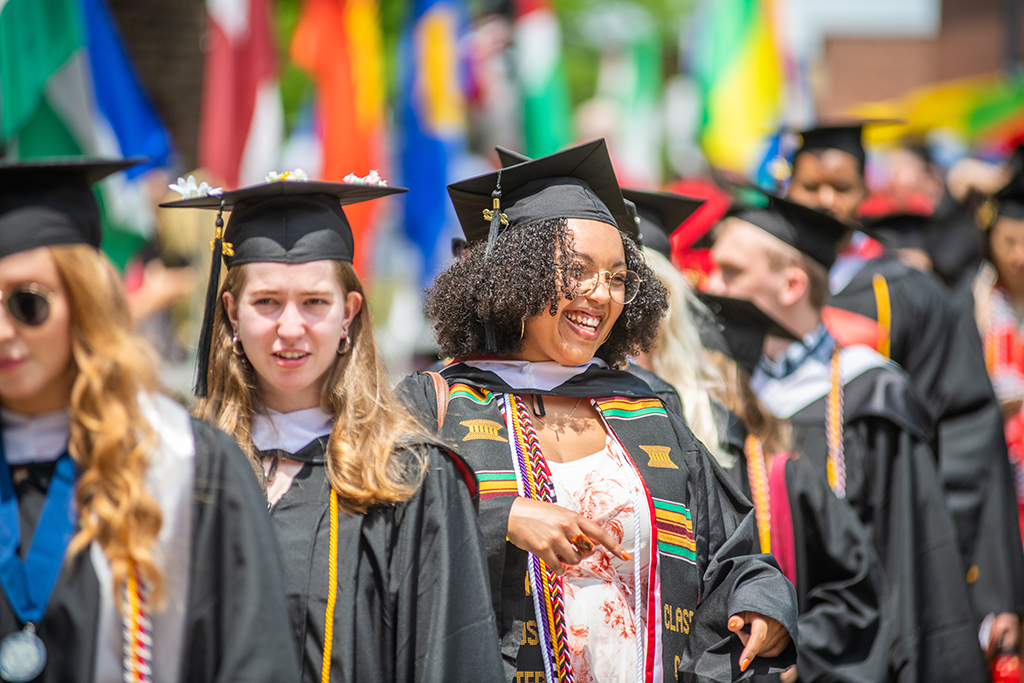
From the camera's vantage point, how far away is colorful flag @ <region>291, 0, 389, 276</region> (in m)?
8.96

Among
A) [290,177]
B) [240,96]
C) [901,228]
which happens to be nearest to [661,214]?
[290,177]

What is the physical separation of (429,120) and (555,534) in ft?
25.6

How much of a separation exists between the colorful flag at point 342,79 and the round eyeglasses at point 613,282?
18.3 feet

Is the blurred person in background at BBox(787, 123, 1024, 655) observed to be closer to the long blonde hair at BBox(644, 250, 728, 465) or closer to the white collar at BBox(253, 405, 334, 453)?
the long blonde hair at BBox(644, 250, 728, 465)

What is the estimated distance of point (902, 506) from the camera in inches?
168

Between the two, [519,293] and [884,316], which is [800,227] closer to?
[884,316]

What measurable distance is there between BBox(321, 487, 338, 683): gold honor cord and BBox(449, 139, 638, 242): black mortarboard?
98 cm

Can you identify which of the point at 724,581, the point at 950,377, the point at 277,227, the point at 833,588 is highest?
the point at 277,227

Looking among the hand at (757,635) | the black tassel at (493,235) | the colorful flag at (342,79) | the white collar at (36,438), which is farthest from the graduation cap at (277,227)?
the colorful flag at (342,79)

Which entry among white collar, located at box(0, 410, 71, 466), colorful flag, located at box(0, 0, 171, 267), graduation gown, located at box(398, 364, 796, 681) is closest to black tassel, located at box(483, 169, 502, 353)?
graduation gown, located at box(398, 364, 796, 681)

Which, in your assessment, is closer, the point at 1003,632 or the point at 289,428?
the point at 289,428

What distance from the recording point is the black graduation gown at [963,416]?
5.13m

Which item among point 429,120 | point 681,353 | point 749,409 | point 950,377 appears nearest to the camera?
point 681,353

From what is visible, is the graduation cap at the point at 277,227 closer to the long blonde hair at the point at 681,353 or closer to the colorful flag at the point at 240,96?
the long blonde hair at the point at 681,353
